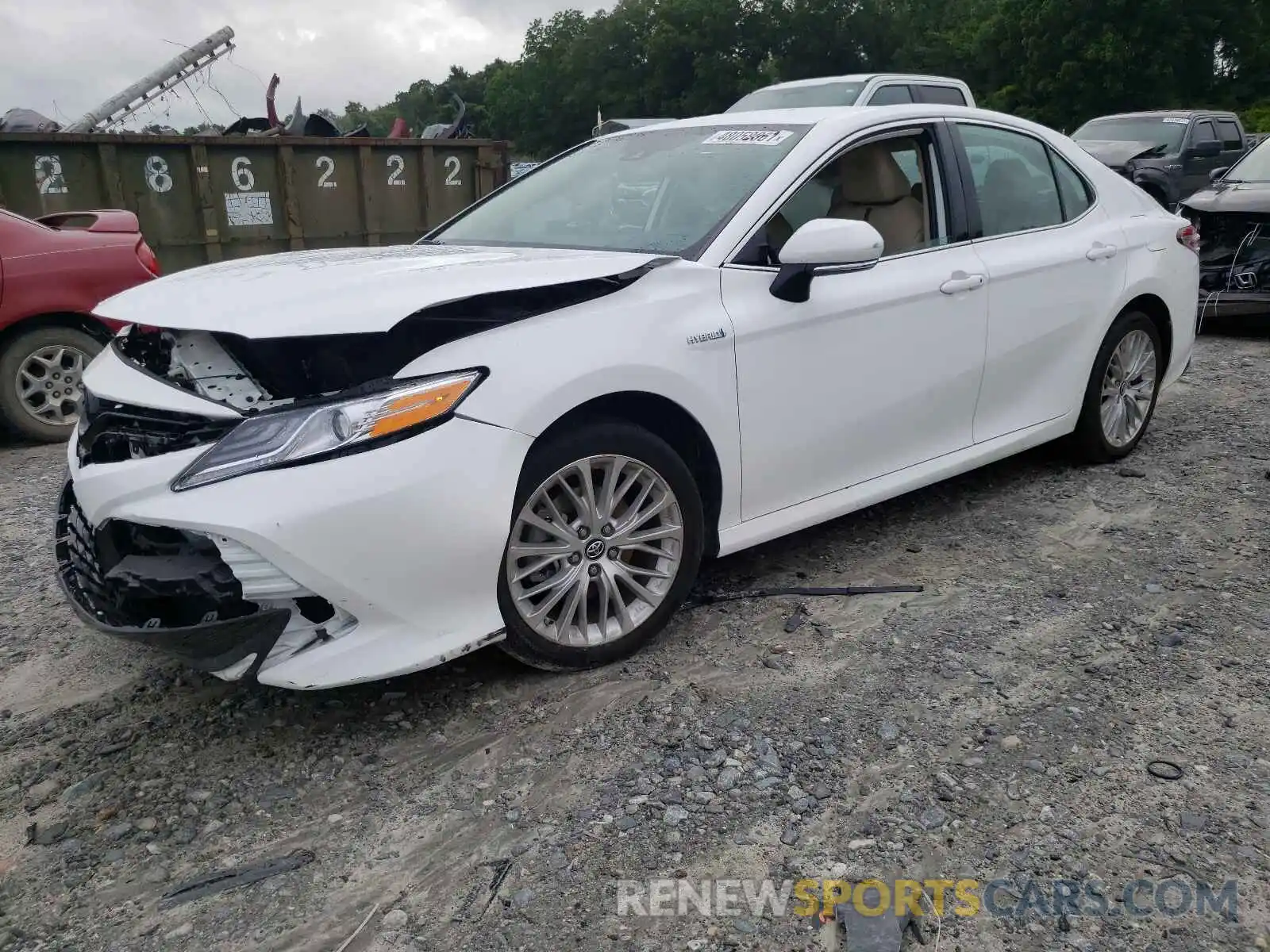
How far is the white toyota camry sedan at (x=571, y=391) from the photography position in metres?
2.56

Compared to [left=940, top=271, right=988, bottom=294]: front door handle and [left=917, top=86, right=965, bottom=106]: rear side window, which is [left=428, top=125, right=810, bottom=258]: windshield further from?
[left=917, top=86, right=965, bottom=106]: rear side window

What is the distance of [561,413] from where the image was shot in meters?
2.84

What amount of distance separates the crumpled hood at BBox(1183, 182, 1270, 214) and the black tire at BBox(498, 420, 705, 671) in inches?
267

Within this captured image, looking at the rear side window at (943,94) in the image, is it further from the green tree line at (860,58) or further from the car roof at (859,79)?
the green tree line at (860,58)

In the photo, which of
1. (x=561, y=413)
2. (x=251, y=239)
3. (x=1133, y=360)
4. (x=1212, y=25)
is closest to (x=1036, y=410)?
(x=1133, y=360)

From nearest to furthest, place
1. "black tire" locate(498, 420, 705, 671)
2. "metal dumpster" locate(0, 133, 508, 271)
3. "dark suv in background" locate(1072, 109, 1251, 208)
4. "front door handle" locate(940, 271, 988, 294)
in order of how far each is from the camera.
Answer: "black tire" locate(498, 420, 705, 671) → "front door handle" locate(940, 271, 988, 294) → "metal dumpster" locate(0, 133, 508, 271) → "dark suv in background" locate(1072, 109, 1251, 208)

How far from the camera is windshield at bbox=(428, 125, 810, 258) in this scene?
3.48 meters

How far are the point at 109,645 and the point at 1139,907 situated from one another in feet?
9.99

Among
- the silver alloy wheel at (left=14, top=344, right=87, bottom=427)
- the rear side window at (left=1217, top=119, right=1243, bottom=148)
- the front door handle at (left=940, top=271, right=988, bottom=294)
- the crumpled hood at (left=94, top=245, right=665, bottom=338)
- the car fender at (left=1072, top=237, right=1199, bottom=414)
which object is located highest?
the rear side window at (left=1217, top=119, right=1243, bottom=148)

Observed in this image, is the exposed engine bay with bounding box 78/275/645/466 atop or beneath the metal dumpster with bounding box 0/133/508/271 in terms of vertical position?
beneath

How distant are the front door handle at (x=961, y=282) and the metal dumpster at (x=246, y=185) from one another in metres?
6.67

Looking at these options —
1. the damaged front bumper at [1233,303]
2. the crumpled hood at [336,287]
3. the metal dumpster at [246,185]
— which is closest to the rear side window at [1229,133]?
the damaged front bumper at [1233,303]

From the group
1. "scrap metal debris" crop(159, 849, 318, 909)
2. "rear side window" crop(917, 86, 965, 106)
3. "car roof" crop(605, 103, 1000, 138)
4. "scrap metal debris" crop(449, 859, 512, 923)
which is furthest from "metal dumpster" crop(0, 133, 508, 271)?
"scrap metal debris" crop(449, 859, 512, 923)

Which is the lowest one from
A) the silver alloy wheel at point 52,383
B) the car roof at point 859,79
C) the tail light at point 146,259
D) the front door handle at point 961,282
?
the silver alloy wheel at point 52,383
